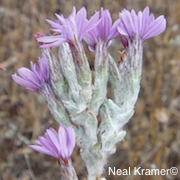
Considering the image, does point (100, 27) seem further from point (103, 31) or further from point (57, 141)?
point (57, 141)

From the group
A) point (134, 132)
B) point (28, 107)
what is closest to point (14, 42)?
point (28, 107)

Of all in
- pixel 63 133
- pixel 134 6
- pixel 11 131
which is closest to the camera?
pixel 63 133

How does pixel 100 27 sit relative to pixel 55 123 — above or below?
above

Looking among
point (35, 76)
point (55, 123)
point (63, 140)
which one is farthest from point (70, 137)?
point (55, 123)

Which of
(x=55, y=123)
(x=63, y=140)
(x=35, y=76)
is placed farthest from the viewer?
(x=55, y=123)

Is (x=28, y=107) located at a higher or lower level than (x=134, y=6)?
lower

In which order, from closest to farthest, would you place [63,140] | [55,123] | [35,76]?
[63,140], [35,76], [55,123]

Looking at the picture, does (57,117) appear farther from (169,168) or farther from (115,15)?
(115,15)
